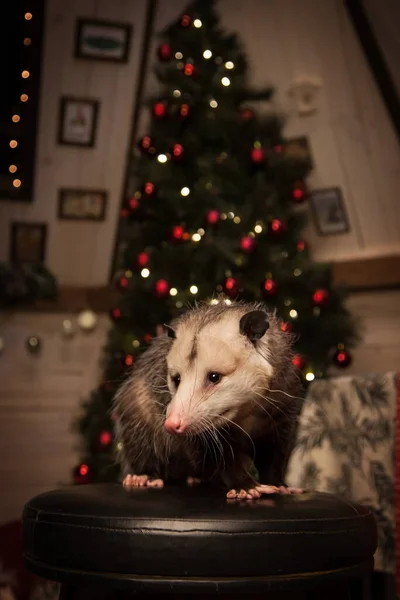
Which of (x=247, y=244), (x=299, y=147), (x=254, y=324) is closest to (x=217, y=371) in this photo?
(x=254, y=324)

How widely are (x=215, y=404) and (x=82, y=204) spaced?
266cm

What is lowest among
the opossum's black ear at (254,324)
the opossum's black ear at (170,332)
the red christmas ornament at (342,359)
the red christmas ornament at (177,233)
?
the red christmas ornament at (342,359)

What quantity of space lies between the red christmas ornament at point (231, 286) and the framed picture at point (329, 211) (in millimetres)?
929

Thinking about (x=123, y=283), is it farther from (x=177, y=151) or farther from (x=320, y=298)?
(x=320, y=298)

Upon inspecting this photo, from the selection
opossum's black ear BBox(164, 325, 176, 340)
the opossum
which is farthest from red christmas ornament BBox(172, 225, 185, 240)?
opossum's black ear BBox(164, 325, 176, 340)

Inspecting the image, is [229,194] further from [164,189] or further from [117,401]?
[117,401]

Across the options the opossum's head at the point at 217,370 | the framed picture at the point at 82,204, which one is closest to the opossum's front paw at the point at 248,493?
the opossum's head at the point at 217,370

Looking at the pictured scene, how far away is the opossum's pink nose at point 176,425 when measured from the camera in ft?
3.86

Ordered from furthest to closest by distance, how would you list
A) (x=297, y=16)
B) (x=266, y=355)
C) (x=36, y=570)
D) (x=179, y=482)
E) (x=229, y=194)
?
(x=297, y=16) → (x=229, y=194) → (x=179, y=482) → (x=266, y=355) → (x=36, y=570)

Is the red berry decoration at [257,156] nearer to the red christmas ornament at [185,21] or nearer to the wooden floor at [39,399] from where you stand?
the red christmas ornament at [185,21]

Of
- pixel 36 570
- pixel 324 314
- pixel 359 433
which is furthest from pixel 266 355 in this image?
pixel 324 314

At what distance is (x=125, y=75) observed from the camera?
3.64m

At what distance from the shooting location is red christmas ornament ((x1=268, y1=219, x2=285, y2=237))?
289cm

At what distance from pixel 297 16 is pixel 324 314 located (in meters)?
1.44
